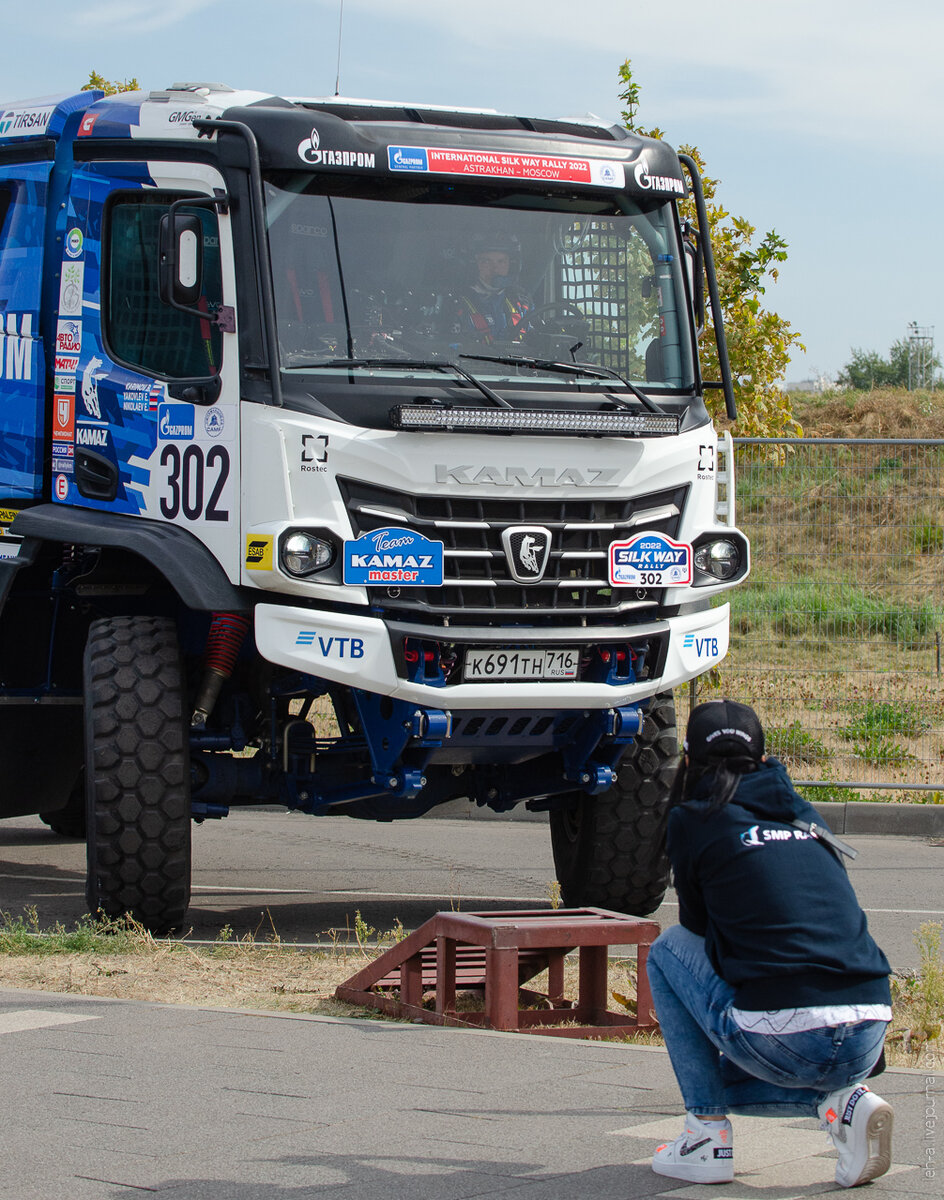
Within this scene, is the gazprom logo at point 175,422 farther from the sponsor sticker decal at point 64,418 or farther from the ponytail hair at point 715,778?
the ponytail hair at point 715,778

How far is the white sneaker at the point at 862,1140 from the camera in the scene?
427 cm

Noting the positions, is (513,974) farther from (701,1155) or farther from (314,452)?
(314,452)

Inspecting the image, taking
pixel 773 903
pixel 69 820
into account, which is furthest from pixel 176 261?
pixel 69 820

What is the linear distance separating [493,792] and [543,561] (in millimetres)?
1716

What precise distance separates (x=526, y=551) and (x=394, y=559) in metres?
0.62

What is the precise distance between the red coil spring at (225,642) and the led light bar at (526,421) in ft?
4.37

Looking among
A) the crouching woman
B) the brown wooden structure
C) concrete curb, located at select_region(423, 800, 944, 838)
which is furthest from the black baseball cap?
concrete curb, located at select_region(423, 800, 944, 838)

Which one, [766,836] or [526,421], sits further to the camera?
[526,421]

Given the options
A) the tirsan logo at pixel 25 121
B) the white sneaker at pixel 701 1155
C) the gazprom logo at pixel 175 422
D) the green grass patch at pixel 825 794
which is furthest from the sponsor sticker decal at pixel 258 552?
the green grass patch at pixel 825 794

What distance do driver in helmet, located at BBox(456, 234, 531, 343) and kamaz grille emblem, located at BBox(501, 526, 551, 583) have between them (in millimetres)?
961

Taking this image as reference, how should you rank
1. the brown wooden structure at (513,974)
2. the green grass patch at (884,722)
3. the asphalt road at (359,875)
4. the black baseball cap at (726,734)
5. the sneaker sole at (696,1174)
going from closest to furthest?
the sneaker sole at (696,1174), the black baseball cap at (726,734), the brown wooden structure at (513,974), the asphalt road at (359,875), the green grass patch at (884,722)

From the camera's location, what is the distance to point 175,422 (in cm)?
816

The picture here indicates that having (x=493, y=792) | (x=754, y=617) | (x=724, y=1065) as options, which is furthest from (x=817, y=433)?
(x=724, y=1065)

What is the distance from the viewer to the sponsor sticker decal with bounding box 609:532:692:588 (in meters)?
8.13
